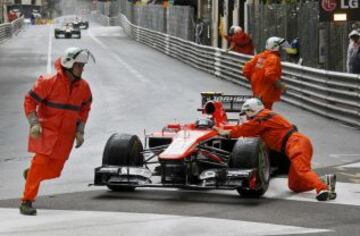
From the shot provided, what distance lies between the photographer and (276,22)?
27.8 m

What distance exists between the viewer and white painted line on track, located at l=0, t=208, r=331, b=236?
836 cm

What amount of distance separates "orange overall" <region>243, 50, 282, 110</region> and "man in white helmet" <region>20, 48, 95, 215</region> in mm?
6115

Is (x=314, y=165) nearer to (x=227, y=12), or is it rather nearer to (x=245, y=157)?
(x=245, y=157)

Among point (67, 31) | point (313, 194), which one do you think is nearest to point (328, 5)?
point (313, 194)

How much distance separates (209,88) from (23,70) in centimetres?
1039

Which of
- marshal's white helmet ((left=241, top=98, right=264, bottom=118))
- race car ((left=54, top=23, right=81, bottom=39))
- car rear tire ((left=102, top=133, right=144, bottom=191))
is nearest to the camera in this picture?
car rear tire ((left=102, top=133, right=144, bottom=191))

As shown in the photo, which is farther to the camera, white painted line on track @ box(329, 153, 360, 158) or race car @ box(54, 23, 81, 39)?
race car @ box(54, 23, 81, 39)

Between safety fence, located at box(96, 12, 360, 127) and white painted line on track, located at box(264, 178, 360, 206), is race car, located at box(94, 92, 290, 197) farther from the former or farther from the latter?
safety fence, located at box(96, 12, 360, 127)

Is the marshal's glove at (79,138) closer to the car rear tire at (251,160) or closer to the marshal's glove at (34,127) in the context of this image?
the marshal's glove at (34,127)

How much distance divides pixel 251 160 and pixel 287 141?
2.74ft

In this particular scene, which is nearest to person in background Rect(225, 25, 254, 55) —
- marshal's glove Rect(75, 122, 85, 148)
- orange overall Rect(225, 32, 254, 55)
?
orange overall Rect(225, 32, 254, 55)

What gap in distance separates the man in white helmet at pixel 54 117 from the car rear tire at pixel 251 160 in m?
1.80

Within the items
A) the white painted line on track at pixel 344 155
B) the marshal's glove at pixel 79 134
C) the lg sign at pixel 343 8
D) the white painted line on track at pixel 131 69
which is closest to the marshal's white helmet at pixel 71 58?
the marshal's glove at pixel 79 134

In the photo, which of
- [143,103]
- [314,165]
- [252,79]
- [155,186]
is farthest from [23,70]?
[155,186]
